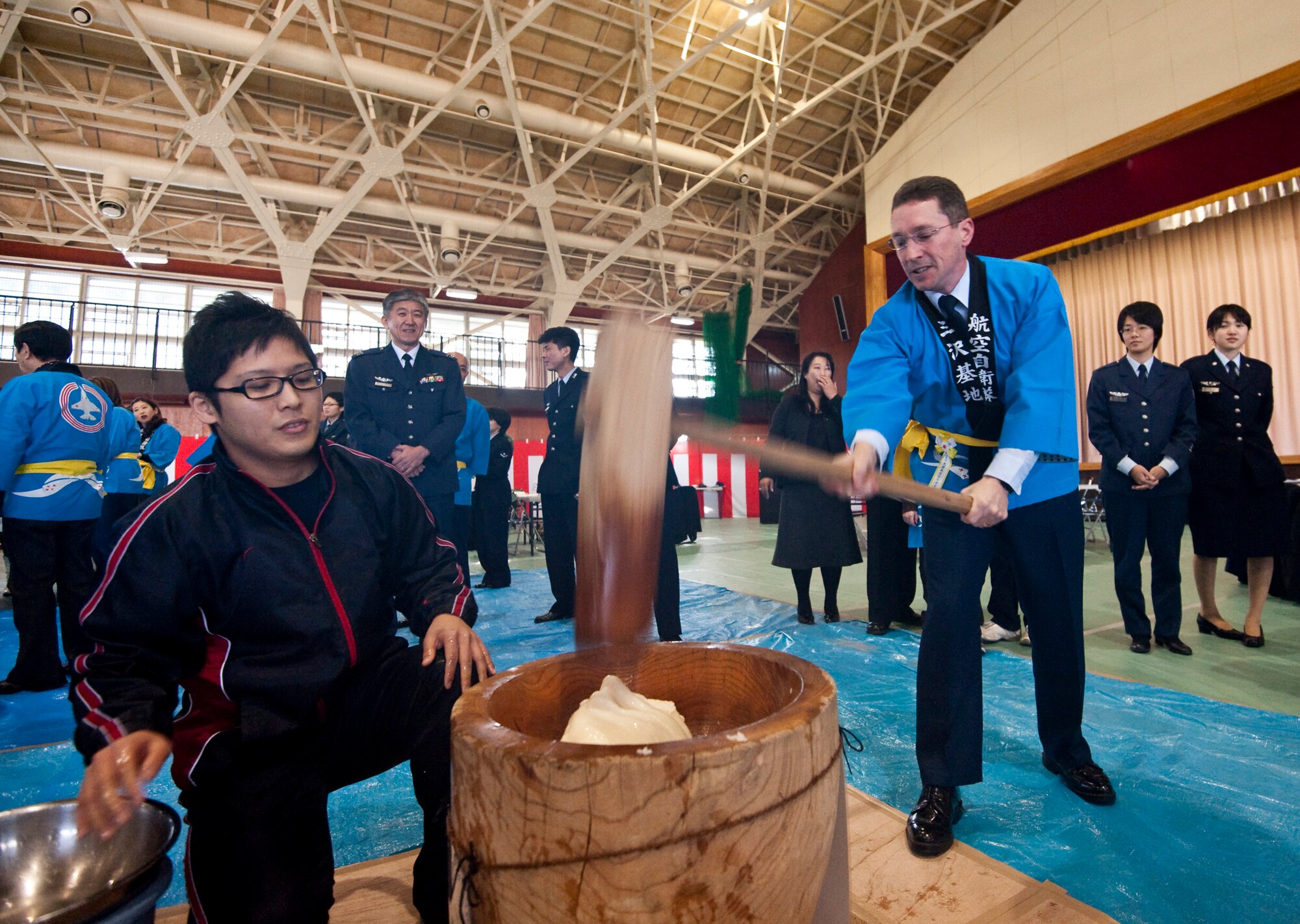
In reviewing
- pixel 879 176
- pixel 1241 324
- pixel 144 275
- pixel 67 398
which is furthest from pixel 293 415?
pixel 144 275

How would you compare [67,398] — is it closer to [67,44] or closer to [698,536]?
[698,536]

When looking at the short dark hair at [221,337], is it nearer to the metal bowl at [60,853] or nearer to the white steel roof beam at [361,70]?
the metal bowl at [60,853]

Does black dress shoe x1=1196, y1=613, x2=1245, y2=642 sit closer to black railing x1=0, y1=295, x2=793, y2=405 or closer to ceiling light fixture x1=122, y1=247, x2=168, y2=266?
black railing x1=0, y1=295, x2=793, y2=405

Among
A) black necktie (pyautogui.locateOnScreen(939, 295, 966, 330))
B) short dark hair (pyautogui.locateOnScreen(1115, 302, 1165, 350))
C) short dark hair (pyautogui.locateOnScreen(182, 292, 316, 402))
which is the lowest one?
short dark hair (pyautogui.locateOnScreen(182, 292, 316, 402))

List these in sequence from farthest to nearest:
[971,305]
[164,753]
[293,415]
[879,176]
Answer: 1. [879,176]
2. [971,305]
3. [293,415]
4. [164,753]

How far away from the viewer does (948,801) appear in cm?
151

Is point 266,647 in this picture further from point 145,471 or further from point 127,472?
point 145,471

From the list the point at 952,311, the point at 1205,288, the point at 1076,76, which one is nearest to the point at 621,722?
the point at 952,311

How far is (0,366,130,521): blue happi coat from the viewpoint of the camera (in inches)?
111

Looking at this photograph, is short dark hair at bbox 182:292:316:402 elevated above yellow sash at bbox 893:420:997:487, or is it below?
above

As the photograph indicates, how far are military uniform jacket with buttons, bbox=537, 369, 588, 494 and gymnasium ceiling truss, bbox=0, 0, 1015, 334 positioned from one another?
15.5ft

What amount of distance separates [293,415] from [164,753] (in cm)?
60

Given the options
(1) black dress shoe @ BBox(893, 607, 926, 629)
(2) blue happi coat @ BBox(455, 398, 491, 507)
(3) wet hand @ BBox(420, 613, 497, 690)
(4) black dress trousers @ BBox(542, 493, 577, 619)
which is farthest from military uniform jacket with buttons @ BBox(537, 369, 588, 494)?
(3) wet hand @ BBox(420, 613, 497, 690)

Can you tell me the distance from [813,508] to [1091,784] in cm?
233
